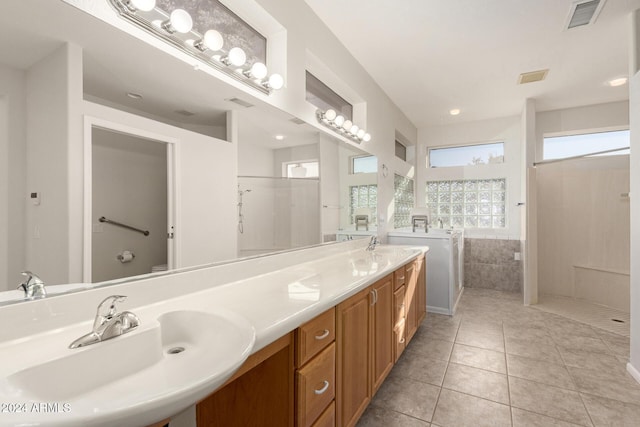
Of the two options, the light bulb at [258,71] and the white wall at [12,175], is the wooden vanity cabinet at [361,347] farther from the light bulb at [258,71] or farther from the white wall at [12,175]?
the light bulb at [258,71]

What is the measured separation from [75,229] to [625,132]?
539cm

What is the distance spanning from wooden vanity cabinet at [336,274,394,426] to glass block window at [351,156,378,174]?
1.13m

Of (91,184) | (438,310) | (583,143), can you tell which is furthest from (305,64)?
(583,143)

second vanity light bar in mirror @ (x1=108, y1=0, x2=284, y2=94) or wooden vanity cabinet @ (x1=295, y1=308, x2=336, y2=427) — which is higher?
second vanity light bar in mirror @ (x1=108, y1=0, x2=284, y2=94)

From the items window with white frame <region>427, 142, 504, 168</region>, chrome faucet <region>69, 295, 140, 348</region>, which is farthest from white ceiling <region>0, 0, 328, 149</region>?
window with white frame <region>427, 142, 504, 168</region>

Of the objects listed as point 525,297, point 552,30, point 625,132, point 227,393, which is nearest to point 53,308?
point 227,393

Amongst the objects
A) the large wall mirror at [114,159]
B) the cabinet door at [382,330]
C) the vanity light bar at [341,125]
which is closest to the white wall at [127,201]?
the large wall mirror at [114,159]

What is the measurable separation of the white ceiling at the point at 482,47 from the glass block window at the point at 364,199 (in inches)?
46.3

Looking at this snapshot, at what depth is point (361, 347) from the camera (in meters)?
1.46

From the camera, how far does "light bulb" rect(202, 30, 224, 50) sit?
4.07ft

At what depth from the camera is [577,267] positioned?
12.3 ft

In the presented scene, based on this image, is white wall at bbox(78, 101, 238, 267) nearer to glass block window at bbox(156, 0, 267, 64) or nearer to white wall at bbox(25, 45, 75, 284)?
white wall at bbox(25, 45, 75, 284)

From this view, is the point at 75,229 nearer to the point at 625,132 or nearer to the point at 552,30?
the point at 552,30

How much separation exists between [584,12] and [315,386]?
2.93m
